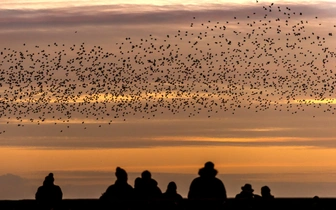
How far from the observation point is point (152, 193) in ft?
86.2

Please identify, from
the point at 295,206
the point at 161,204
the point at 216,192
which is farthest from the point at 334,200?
the point at 161,204

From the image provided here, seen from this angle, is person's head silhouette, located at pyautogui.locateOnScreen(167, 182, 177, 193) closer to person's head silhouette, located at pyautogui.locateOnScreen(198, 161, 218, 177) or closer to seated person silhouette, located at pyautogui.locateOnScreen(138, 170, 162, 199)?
seated person silhouette, located at pyautogui.locateOnScreen(138, 170, 162, 199)

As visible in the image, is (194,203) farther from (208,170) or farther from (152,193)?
(152,193)

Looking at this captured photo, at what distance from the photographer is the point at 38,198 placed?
90.4ft

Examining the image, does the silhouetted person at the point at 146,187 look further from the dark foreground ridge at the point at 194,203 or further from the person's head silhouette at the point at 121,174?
the dark foreground ridge at the point at 194,203

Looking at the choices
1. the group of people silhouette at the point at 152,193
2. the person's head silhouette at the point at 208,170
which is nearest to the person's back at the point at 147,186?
the group of people silhouette at the point at 152,193

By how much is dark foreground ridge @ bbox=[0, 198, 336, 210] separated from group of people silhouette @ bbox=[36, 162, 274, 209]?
86 millimetres

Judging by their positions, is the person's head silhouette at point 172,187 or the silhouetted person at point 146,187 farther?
the person's head silhouette at point 172,187

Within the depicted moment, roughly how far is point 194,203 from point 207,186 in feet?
6.93

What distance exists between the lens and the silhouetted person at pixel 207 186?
24.8 metres

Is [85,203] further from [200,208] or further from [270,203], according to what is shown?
[270,203]

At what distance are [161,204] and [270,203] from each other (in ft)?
10.1

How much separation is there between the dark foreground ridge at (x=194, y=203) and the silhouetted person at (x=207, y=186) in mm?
1424

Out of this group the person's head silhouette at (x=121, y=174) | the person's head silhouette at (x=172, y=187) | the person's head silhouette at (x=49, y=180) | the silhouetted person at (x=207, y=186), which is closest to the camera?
the silhouetted person at (x=207, y=186)
